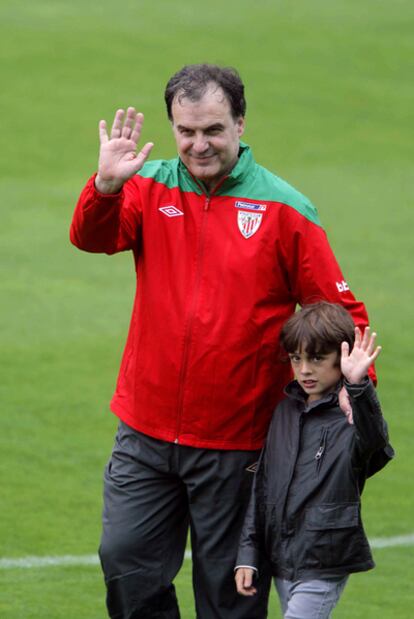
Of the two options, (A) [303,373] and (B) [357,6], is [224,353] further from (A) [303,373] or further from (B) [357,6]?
(B) [357,6]

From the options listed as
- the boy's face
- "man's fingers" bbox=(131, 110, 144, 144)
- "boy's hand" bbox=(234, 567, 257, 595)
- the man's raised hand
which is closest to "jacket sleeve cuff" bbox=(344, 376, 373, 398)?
the boy's face

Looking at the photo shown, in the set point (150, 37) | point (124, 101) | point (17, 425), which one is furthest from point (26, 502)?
point (150, 37)

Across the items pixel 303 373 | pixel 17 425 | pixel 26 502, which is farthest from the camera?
pixel 17 425

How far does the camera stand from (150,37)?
21.3 m

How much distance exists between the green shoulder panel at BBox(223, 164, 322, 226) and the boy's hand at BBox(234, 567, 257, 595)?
125cm

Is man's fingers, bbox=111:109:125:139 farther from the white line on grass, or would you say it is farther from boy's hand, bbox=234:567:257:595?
the white line on grass

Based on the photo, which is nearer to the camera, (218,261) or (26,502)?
(218,261)

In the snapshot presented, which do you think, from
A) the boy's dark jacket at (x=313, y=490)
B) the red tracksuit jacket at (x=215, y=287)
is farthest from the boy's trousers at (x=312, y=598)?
the red tracksuit jacket at (x=215, y=287)

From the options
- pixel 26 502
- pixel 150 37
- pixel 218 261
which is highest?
pixel 150 37

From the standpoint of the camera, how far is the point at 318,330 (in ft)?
17.4

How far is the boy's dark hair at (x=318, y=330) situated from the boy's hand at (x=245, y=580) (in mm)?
785

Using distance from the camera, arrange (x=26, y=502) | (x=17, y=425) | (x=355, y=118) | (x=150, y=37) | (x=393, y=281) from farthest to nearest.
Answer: (x=150, y=37) → (x=355, y=118) → (x=393, y=281) → (x=17, y=425) → (x=26, y=502)

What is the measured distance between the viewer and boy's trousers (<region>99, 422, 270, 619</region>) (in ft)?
18.1

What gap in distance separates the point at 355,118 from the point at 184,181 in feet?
43.8
